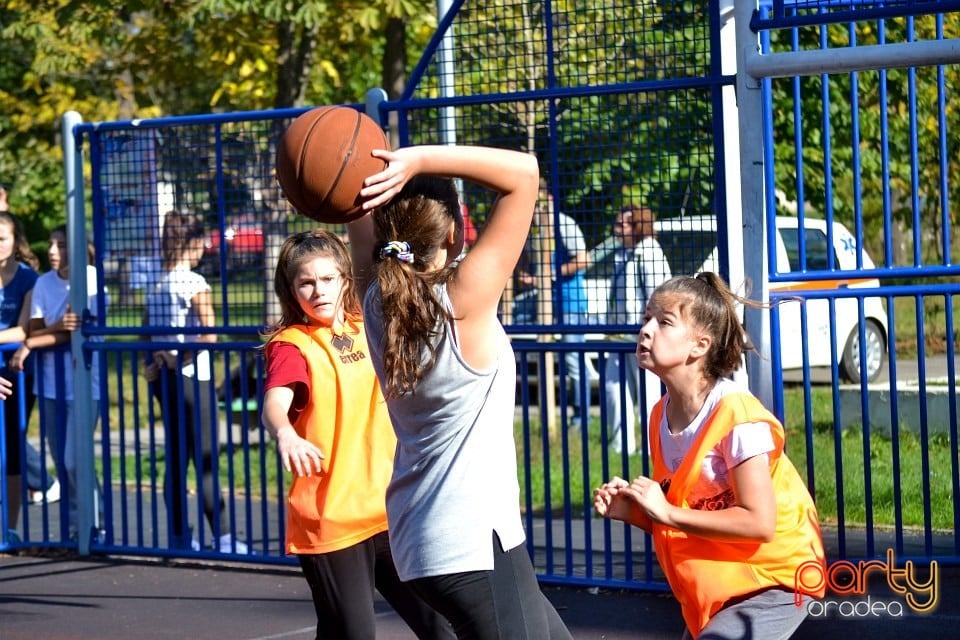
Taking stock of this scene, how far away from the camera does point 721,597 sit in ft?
11.3

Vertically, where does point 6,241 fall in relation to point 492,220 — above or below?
above

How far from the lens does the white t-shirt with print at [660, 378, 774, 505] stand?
3439 millimetres

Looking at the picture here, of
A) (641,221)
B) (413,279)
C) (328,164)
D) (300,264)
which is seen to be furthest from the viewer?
(641,221)

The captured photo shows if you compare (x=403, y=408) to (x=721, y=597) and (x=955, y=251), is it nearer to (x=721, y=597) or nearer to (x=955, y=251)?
(x=721, y=597)

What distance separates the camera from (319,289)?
4.60m

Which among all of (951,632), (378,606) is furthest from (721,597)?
(378,606)

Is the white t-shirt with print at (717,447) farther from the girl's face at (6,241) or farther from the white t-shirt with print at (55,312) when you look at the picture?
the girl's face at (6,241)

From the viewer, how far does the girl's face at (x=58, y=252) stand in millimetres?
8586

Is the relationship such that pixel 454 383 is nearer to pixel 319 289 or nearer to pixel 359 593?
pixel 359 593

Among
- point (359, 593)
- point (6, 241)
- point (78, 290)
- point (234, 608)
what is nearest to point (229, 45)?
point (6, 241)

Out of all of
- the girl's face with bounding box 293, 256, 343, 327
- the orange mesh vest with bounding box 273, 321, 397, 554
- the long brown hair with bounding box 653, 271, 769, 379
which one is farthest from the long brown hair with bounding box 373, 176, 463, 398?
the girl's face with bounding box 293, 256, 343, 327

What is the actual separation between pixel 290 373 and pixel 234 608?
2.44 meters

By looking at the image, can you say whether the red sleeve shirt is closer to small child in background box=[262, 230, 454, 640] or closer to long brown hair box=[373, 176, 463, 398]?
small child in background box=[262, 230, 454, 640]

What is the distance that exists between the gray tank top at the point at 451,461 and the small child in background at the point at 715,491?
14.7 inches
